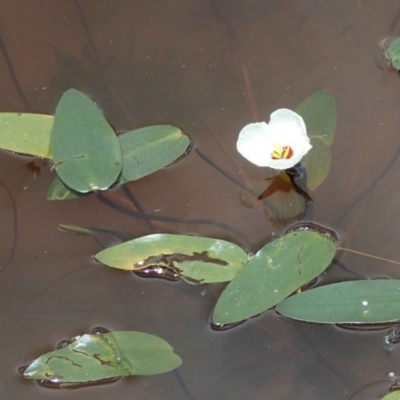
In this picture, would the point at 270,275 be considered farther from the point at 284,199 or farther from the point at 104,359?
the point at 104,359

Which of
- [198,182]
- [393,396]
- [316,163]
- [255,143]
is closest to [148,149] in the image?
[198,182]

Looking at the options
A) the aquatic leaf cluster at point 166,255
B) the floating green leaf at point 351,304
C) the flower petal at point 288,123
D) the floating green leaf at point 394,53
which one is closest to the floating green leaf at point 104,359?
the aquatic leaf cluster at point 166,255

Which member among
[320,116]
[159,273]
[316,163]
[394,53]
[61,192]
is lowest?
[159,273]

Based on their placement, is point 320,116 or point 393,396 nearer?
point 393,396

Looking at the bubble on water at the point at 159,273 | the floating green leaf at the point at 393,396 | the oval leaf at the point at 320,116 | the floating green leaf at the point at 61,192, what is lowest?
the floating green leaf at the point at 393,396

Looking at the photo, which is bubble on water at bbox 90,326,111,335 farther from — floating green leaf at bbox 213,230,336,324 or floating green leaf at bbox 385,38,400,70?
floating green leaf at bbox 385,38,400,70

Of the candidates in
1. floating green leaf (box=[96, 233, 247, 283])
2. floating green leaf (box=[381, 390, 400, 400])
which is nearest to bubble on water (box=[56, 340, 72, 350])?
floating green leaf (box=[96, 233, 247, 283])

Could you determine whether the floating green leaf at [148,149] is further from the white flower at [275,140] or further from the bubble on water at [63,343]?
the bubble on water at [63,343]
